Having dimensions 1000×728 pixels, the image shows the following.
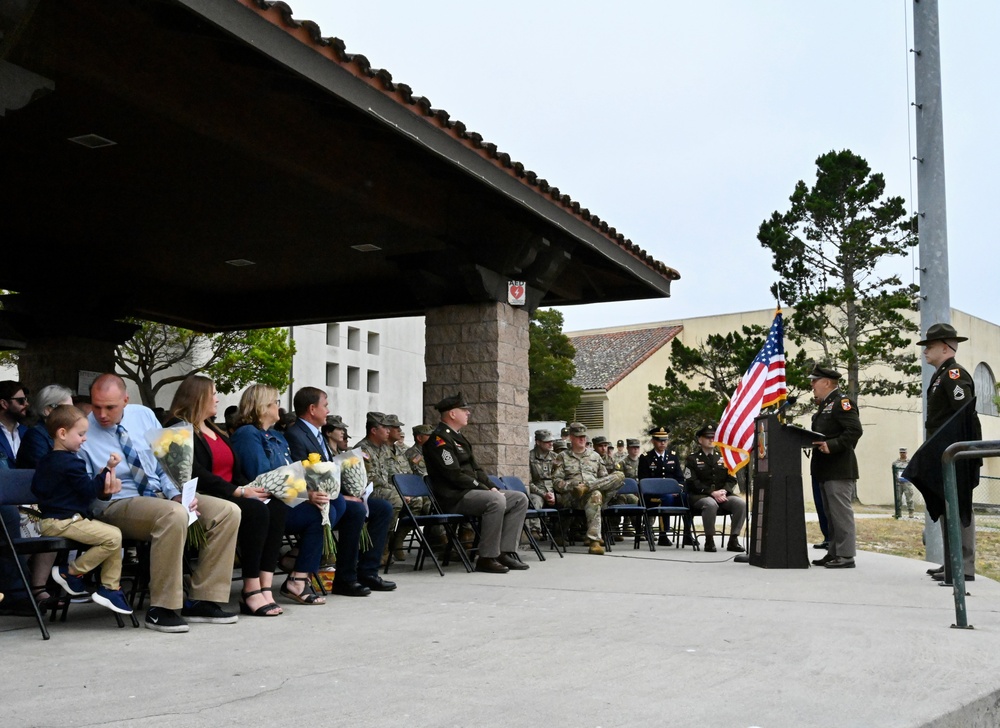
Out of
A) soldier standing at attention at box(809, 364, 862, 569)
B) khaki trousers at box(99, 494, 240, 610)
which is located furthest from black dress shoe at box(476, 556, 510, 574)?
khaki trousers at box(99, 494, 240, 610)

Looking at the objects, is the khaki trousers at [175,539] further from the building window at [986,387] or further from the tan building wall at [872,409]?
the building window at [986,387]

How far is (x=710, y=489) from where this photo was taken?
1252cm

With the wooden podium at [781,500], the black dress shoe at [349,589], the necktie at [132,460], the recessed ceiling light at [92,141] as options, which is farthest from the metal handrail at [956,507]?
the recessed ceiling light at [92,141]

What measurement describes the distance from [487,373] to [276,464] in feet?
14.3

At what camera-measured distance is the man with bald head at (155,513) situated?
5.74 meters

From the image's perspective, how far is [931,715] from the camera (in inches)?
145

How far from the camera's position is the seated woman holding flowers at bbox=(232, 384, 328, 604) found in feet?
21.7

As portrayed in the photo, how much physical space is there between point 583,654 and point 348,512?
2747mm

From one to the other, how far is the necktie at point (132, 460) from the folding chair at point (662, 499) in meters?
6.68

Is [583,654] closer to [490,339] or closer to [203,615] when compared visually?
[203,615]

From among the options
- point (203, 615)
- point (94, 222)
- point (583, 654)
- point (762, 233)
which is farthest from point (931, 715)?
point (762, 233)

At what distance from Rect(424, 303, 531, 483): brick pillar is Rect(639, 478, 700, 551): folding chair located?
67.9 inches

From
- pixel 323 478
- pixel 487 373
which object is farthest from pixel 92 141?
pixel 487 373

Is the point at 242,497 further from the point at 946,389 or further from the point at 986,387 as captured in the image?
the point at 986,387
